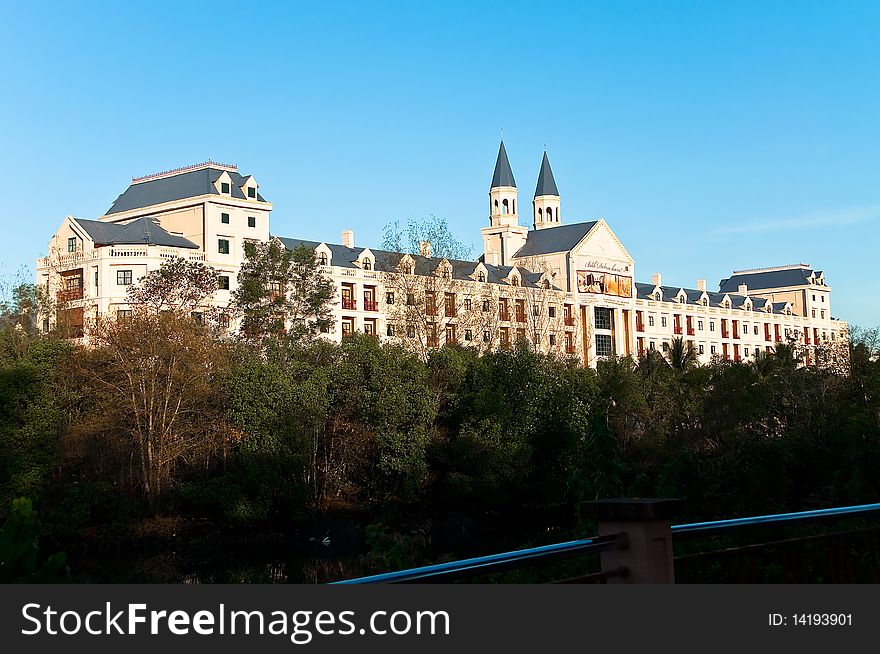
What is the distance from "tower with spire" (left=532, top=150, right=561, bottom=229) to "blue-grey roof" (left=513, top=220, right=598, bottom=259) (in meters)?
7.67

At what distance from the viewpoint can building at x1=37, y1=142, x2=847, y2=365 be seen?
46.5 meters

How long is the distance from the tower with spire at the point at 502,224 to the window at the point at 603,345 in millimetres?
8449

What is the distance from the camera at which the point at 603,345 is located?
69.6 m

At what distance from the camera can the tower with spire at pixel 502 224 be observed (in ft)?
235

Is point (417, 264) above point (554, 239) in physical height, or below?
below

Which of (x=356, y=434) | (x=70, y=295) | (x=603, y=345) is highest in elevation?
(x=70, y=295)

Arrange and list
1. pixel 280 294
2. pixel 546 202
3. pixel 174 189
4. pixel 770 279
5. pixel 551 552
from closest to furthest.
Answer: pixel 551 552 → pixel 280 294 → pixel 174 189 → pixel 546 202 → pixel 770 279

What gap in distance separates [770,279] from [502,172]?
35.3 meters

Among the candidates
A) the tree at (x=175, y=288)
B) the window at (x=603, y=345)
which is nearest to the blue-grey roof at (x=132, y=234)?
the tree at (x=175, y=288)

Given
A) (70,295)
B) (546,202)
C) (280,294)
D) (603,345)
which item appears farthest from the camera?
(546,202)

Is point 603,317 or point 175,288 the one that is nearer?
point 175,288

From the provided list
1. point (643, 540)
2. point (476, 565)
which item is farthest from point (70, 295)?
point (476, 565)

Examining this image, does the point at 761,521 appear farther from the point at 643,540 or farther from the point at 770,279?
the point at 770,279

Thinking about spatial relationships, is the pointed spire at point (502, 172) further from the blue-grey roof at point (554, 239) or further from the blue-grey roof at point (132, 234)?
the blue-grey roof at point (132, 234)
